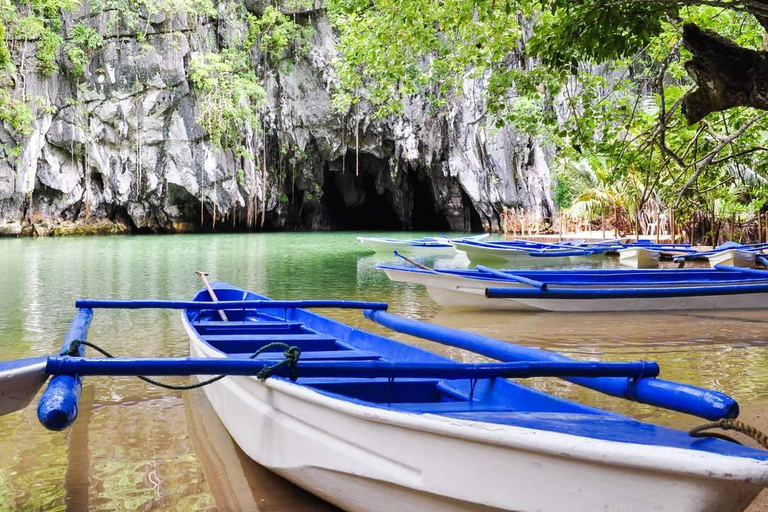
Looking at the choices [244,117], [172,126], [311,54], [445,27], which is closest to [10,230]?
[172,126]

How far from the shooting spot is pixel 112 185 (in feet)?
86.6

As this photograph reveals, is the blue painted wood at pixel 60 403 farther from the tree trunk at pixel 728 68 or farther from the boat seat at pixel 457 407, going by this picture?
the tree trunk at pixel 728 68

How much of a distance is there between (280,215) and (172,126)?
7.27 meters

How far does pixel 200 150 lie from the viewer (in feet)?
87.5

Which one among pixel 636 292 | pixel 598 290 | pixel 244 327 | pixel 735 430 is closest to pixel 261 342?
pixel 244 327

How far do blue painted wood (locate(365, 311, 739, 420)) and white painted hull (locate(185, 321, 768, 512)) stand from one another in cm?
43

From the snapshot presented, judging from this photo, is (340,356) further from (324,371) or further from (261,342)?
(324,371)

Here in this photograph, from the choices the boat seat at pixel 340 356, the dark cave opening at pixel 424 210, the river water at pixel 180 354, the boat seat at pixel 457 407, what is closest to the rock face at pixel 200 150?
the dark cave opening at pixel 424 210

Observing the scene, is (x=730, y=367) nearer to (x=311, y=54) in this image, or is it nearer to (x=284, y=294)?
(x=284, y=294)

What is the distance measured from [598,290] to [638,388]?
14.7 ft

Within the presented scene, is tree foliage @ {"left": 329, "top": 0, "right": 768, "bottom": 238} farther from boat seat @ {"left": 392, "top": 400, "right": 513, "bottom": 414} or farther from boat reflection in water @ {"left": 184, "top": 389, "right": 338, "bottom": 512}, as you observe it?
boat reflection in water @ {"left": 184, "top": 389, "right": 338, "bottom": 512}

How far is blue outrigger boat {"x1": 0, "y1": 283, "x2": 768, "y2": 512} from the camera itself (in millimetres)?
1422

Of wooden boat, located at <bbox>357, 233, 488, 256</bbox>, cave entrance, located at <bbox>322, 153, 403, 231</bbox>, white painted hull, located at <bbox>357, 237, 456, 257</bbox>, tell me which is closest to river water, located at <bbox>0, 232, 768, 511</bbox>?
wooden boat, located at <bbox>357, 233, 488, 256</bbox>

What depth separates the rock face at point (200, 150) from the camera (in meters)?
24.9
